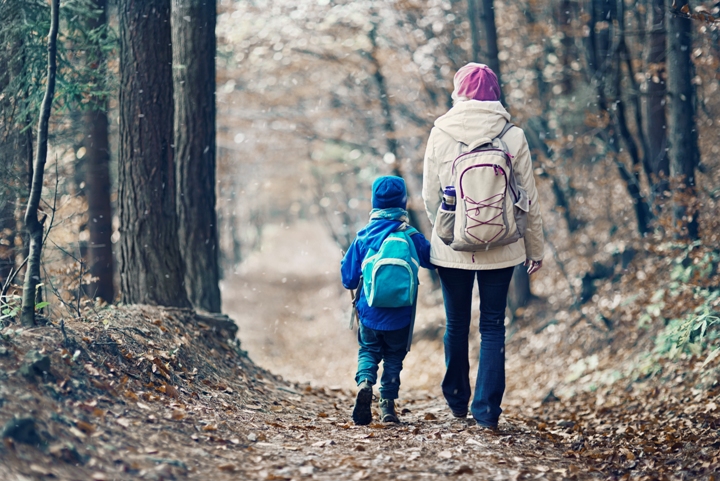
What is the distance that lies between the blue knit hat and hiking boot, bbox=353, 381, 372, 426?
1321 mm

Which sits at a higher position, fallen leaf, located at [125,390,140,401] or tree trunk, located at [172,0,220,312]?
tree trunk, located at [172,0,220,312]

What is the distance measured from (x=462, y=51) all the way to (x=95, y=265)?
750 cm

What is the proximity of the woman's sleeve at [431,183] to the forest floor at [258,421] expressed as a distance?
163cm

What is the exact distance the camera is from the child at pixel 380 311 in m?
5.16

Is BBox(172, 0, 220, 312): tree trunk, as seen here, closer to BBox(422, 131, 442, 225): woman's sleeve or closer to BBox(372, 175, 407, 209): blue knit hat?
BBox(372, 175, 407, 209): blue knit hat

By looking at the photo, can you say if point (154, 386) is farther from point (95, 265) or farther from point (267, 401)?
point (95, 265)

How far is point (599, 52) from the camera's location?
1073 cm

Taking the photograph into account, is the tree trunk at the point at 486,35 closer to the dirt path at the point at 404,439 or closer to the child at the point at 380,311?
the dirt path at the point at 404,439

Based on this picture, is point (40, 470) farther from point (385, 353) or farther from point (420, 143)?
point (420, 143)

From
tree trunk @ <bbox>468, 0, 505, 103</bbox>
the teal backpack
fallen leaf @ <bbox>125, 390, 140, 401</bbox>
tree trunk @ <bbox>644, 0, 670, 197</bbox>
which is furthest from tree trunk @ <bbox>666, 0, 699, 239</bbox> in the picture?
fallen leaf @ <bbox>125, 390, 140, 401</bbox>

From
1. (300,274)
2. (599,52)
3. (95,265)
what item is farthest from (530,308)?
(300,274)

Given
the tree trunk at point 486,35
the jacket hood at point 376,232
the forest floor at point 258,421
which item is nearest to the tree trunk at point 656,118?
the tree trunk at point 486,35

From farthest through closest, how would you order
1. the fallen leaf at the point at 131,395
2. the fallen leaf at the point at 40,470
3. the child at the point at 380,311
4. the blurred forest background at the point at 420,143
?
the blurred forest background at the point at 420,143, the child at the point at 380,311, the fallen leaf at the point at 131,395, the fallen leaf at the point at 40,470

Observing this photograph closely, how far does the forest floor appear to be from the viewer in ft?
12.3
